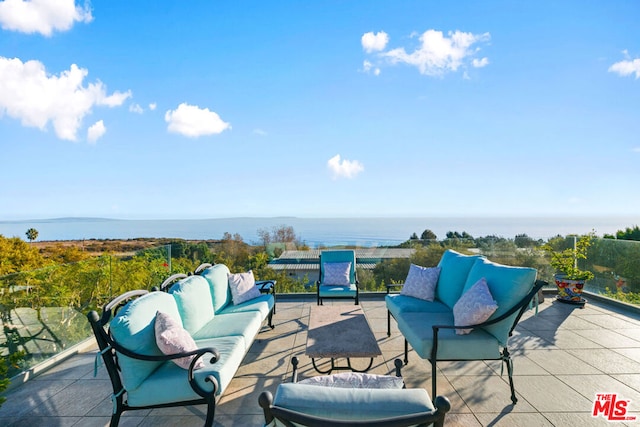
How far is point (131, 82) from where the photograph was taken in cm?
716

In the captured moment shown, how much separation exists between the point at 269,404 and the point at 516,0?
294 inches

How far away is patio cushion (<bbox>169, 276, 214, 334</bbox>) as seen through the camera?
2.81m

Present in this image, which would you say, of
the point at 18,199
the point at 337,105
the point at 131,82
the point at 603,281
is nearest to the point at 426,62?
the point at 337,105

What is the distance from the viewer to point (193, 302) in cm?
296

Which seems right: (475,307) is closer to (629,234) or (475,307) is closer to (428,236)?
(428,236)

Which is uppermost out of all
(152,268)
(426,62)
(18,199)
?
(426,62)

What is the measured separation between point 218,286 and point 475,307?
2.71 metres

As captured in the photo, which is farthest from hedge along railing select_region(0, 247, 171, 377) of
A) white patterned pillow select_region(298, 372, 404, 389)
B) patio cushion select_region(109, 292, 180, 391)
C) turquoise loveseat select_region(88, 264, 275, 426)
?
white patterned pillow select_region(298, 372, 404, 389)

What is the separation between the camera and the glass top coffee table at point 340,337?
242 centimetres

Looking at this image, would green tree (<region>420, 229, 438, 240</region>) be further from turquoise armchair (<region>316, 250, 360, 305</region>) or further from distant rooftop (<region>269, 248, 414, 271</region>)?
turquoise armchair (<region>316, 250, 360, 305</region>)

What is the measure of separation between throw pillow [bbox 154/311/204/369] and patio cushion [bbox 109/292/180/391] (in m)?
0.06

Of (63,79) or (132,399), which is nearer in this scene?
(132,399)

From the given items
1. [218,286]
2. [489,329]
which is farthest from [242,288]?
[489,329]

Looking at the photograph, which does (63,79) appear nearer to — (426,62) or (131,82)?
(131,82)
